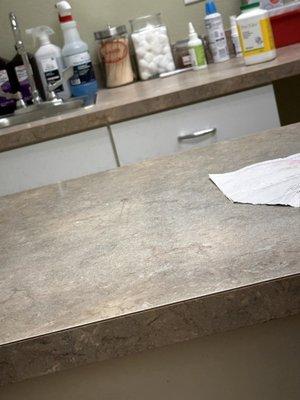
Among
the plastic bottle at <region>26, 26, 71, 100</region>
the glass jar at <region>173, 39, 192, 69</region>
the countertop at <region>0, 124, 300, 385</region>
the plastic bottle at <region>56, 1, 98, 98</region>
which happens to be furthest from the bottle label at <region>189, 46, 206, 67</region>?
the countertop at <region>0, 124, 300, 385</region>

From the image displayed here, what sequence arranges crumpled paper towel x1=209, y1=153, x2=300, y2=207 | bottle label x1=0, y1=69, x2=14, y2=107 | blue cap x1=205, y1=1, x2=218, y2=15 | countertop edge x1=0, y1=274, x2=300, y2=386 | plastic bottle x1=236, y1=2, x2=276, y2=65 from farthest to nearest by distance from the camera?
1. bottle label x1=0, y1=69, x2=14, y2=107
2. blue cap x1=205, y1=1, x2=218, y2=15
3. plastic bottle x1=236, y1=2, x2=276, y2=65
4. crumpled paper towel x1=209, y1=153, x2=300, y2=207
5. countertop edge x1=0, y1=274, x2=300, y2=386

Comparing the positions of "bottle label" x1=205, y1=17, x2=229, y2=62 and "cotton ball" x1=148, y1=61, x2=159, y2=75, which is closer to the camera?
"bottle label" x1=205, y1=17, x2=229, y2=62

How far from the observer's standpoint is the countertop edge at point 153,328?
740mm

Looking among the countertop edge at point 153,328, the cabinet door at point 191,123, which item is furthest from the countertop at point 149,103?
the countertop edge at point 153,328

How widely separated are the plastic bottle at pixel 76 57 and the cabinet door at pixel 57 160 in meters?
0.43

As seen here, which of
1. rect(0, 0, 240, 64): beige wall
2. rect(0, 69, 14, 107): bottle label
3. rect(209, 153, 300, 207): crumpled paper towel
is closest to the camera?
rect(209, 153, 300, 207): crumpled paper towel

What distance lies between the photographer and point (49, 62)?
2.64 m

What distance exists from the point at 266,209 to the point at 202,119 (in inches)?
50.8

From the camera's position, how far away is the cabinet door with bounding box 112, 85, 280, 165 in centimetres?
220

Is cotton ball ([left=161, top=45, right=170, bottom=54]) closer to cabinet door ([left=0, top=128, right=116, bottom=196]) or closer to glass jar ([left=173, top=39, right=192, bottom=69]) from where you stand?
glass jar ([left=173, top=39, right=192, bottom=69])

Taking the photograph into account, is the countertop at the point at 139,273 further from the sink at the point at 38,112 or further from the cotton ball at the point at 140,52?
the cotton ball at the point at 140,52

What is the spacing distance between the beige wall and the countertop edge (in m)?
2.23

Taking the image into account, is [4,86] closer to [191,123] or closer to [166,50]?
[166,50]

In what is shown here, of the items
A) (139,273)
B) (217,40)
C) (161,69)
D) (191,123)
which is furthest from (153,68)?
(139,273)
